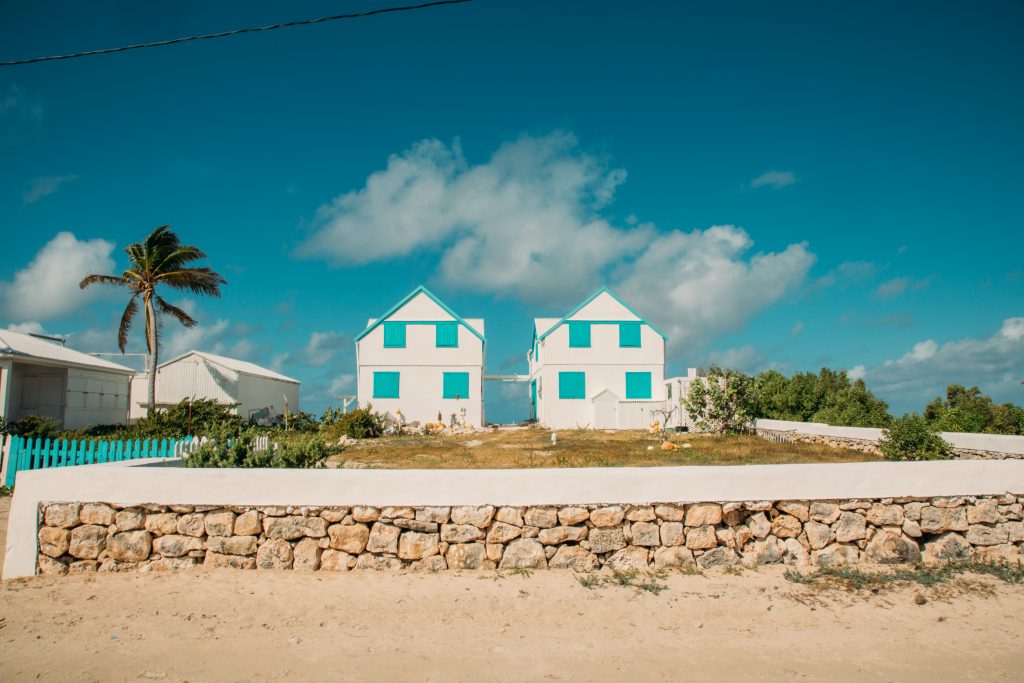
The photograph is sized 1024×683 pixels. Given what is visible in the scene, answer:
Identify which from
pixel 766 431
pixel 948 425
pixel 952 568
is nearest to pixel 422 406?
pixel 766 431

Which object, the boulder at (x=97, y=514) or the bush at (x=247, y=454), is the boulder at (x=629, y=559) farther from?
the boulder at (x=97, y=514)

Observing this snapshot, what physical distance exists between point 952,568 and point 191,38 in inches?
441

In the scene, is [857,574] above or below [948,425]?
below

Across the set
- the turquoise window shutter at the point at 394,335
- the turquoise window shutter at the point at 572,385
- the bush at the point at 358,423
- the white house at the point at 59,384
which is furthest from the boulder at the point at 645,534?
the turquoise window shutter at the point at 394,335

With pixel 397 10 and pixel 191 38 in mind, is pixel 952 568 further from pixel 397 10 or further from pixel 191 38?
pixel 191 38

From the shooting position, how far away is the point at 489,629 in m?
5.17

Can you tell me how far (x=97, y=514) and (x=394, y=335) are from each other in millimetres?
22806

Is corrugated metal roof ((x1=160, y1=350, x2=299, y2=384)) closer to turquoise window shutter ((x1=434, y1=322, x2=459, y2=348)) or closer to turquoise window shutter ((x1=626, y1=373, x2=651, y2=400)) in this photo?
turquoise window shutter ((x1=434, y1=322, x2=459, y2=348))

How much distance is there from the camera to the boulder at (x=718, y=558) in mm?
6414

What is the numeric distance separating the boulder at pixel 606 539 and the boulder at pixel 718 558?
86 cm

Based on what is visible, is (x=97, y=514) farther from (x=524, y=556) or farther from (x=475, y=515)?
(x=524, y=556)

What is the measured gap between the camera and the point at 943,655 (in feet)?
15.6

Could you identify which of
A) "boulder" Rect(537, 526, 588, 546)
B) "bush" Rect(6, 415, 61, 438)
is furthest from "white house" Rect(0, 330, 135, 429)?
"boulder" Rect(537, 526, 588, 546)

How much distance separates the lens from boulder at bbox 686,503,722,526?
6484 millimetres
